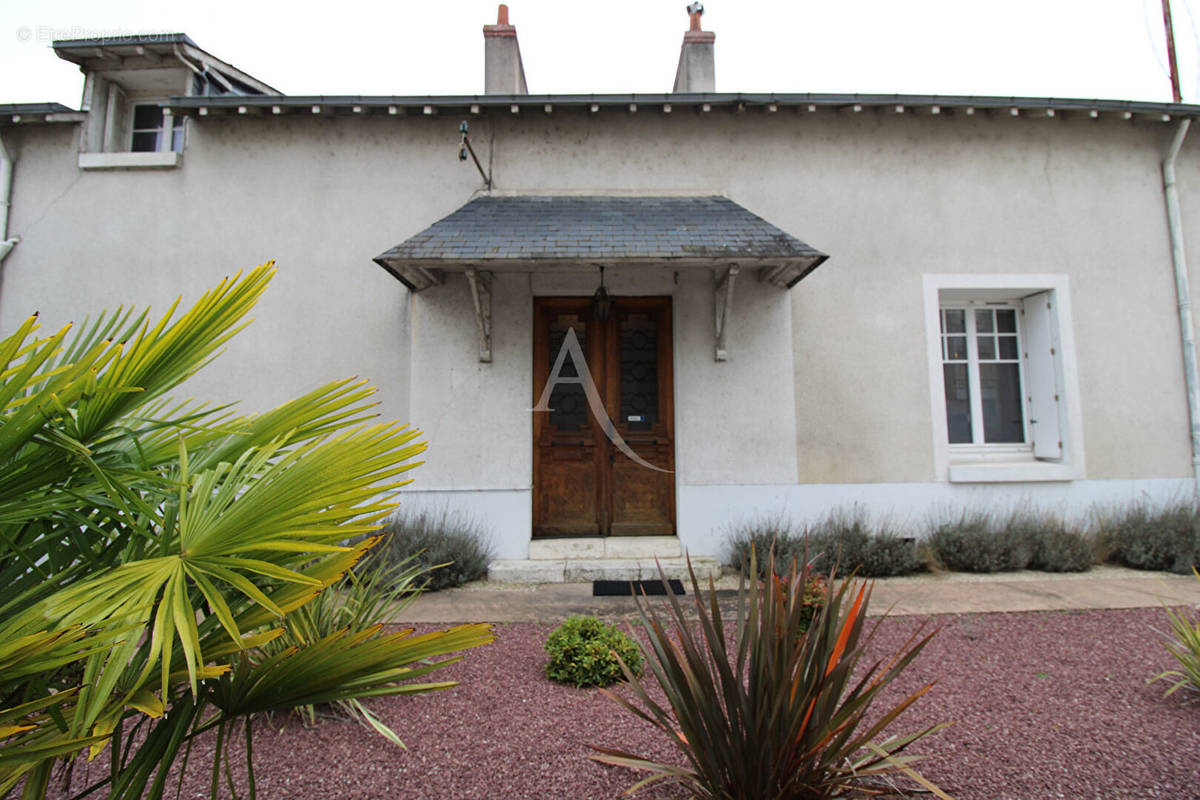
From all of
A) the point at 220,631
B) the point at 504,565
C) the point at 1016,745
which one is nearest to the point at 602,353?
the point at 504,565

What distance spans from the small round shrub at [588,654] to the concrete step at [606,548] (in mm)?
2367

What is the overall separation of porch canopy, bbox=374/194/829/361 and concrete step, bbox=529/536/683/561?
1931 mm

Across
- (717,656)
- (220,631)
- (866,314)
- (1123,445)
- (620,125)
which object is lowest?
(717,656)

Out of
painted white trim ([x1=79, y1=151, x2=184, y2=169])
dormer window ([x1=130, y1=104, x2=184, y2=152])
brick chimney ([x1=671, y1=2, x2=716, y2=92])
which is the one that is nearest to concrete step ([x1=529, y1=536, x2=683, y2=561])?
brick chimney ([x1=671, y1=2, x2=716, y2=92])

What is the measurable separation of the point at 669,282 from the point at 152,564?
553 centimetres

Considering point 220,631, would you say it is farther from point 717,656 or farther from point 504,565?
point 504,565

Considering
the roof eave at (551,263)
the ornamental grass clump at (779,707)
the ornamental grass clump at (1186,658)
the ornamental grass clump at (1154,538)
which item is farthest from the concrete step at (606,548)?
the ornamental grass clump at (1154,538)

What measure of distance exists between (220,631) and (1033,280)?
7.66 metres

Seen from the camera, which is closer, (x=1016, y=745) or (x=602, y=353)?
(x=1016, y=745)

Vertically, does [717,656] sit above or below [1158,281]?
below

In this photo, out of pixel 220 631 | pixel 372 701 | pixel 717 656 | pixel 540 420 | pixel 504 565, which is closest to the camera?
pixel 220 631

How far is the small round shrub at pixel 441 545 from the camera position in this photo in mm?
5266

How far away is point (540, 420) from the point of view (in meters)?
6.28

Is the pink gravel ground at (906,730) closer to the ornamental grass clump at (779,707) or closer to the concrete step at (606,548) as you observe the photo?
the ornamental grass clump at (779,707)
